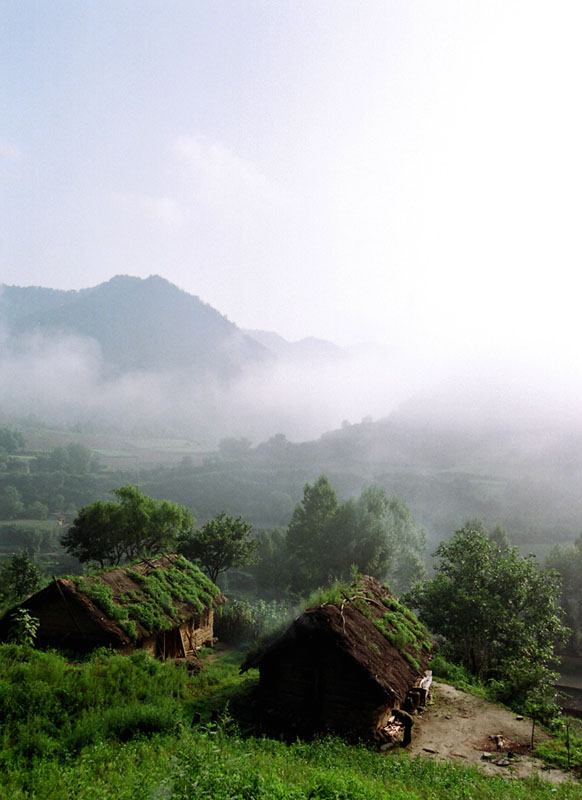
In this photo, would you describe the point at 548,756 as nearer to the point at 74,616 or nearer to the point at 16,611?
the point at 74,616

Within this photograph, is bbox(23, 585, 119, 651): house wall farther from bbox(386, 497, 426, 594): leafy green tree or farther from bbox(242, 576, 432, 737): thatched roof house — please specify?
bbox(386, 497, 426, 594): leafy green tree

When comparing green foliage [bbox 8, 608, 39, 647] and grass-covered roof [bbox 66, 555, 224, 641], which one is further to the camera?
grass-covered roof [bbox 66, 555, 224, 641]

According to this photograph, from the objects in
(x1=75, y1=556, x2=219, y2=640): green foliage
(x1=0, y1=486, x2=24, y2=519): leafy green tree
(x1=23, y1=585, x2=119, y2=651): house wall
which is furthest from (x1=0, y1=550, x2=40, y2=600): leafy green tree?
(x1=0, y1=486, x2=24, y2=519): leafy green tree

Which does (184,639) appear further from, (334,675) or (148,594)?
(334,675)

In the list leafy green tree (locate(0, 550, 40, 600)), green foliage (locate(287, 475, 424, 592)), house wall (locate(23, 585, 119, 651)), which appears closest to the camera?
house wall (locate(23, 585, 119, 651))

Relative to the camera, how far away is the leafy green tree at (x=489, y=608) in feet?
72.7

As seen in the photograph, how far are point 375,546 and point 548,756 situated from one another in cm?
Answer: 3286

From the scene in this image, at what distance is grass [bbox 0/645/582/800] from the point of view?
7938mm

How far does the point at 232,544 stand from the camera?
37344mm

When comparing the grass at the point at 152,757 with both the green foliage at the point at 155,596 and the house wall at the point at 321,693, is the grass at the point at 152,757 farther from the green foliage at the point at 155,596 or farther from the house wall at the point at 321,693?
the green foliage at the point at 155,596

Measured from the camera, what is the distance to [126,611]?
1939cm

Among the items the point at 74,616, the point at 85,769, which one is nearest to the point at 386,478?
the point at 74,616

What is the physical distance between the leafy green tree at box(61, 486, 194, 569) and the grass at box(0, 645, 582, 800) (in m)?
20.7

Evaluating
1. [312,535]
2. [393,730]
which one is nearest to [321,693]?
[393,730]
